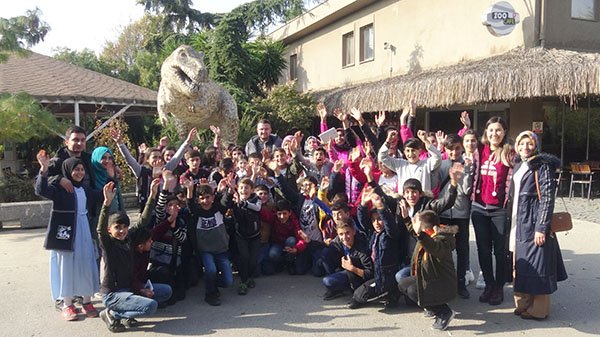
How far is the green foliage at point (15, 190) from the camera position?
8.85 meters

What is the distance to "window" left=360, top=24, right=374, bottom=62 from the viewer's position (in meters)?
15.1

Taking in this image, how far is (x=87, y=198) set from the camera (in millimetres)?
4297

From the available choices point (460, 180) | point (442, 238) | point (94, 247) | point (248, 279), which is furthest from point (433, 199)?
point (94, 247)

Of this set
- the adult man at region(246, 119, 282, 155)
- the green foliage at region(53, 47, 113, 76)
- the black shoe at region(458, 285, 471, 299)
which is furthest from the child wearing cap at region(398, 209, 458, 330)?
the green foliage at region(53, 47, 113, 76)

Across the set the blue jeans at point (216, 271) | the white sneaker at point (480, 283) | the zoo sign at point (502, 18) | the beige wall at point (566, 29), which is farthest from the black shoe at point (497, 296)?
the zoo sign at point (502, 18)

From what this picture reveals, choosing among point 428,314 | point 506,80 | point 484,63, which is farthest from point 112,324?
point 484,63

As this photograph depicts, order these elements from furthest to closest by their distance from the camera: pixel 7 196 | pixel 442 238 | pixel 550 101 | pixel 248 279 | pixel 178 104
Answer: pixel 550 101 < pixel 7 196 < pixel 178 104 < pixel 248 279 < pixel 442 238

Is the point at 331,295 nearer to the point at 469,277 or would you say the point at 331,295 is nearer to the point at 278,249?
the point at 278,249

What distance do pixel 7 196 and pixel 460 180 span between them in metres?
8.05

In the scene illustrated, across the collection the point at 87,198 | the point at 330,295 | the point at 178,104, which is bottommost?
the point at 330,295

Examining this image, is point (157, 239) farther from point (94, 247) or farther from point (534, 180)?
point (534, 180)

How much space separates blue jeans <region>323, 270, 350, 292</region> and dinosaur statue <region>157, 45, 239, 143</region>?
14.9ft

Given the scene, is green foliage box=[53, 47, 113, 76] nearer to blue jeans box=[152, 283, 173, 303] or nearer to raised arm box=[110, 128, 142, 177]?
raised arm box=[110, 128, 142, 177]

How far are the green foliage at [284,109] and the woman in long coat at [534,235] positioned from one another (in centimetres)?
952
